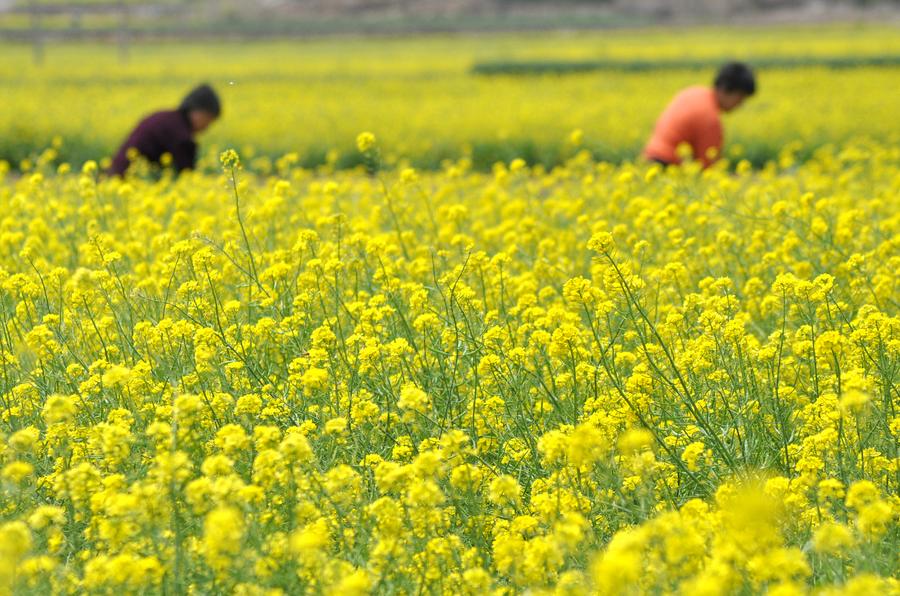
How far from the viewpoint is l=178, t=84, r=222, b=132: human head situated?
26.9 feet

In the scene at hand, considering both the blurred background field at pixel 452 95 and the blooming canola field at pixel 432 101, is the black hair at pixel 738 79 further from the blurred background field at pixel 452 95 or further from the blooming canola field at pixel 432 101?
the blurred background field at pixel 452 95

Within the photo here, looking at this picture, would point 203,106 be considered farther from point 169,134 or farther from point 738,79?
point 738,79

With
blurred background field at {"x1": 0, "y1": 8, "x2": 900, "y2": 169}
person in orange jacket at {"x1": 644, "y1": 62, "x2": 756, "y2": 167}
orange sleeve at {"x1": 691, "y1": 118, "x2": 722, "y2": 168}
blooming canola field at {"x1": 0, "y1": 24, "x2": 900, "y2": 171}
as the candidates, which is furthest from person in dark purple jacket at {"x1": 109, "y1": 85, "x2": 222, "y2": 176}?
orange sleeve at {"x1": 691, "y1": 118, "x2": 722, "y2": 168}

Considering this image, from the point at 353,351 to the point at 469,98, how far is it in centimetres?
1540

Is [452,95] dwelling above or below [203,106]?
below

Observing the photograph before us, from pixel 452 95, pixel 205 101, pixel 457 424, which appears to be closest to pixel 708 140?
pixel 205 101

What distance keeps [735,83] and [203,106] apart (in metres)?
3.88

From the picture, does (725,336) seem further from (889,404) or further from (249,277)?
(249,277)

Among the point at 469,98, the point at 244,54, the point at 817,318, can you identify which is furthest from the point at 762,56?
the point at 817,318

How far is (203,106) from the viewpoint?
8.22 m

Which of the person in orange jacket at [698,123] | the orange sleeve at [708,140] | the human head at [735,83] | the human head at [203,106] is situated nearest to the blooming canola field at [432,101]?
the person in orange jacket at [698,123]

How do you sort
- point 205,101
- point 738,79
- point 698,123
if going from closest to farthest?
point 738,79 < point 205,101 < point 698,123

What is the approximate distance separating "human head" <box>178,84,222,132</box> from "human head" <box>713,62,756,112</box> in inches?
146

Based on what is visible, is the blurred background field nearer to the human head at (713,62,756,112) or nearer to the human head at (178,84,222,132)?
the human head at (713,62,756,112)
